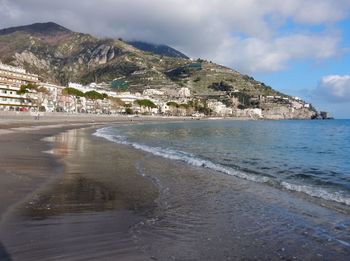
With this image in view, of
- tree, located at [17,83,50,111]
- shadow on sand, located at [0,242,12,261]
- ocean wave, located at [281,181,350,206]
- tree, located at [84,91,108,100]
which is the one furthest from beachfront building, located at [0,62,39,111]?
shadow on sand, located at [0,242,12,261]

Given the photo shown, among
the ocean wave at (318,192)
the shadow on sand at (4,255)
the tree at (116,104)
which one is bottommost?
the ocean wave at (318,192)

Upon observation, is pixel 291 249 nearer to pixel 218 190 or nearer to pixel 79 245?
pixel 79 245

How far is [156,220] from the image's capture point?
9.20m

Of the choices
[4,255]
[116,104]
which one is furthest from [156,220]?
[116,104]

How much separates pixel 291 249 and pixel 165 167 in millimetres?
12965

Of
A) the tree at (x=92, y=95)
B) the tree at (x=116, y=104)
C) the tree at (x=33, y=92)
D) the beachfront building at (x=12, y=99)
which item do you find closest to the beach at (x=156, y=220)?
the beachfront building at (x=12, y=99)

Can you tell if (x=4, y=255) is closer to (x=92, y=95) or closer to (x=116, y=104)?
(x=92, y=95)

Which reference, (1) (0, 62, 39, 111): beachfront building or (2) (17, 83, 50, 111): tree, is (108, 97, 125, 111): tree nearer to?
(1) (0, 62, 39, 111): beachfront building

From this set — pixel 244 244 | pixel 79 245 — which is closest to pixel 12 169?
pixel 79 245

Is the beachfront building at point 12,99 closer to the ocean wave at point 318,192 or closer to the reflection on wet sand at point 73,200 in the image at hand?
the reflection on wet sand at point 73,200

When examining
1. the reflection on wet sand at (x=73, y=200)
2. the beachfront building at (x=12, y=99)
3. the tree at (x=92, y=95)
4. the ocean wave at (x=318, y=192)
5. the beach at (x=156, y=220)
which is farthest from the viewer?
the tree at (x=92, y=95)

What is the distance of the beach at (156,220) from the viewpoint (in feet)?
22.9

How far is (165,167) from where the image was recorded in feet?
66.2

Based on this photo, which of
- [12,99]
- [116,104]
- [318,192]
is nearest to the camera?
[318,192]
